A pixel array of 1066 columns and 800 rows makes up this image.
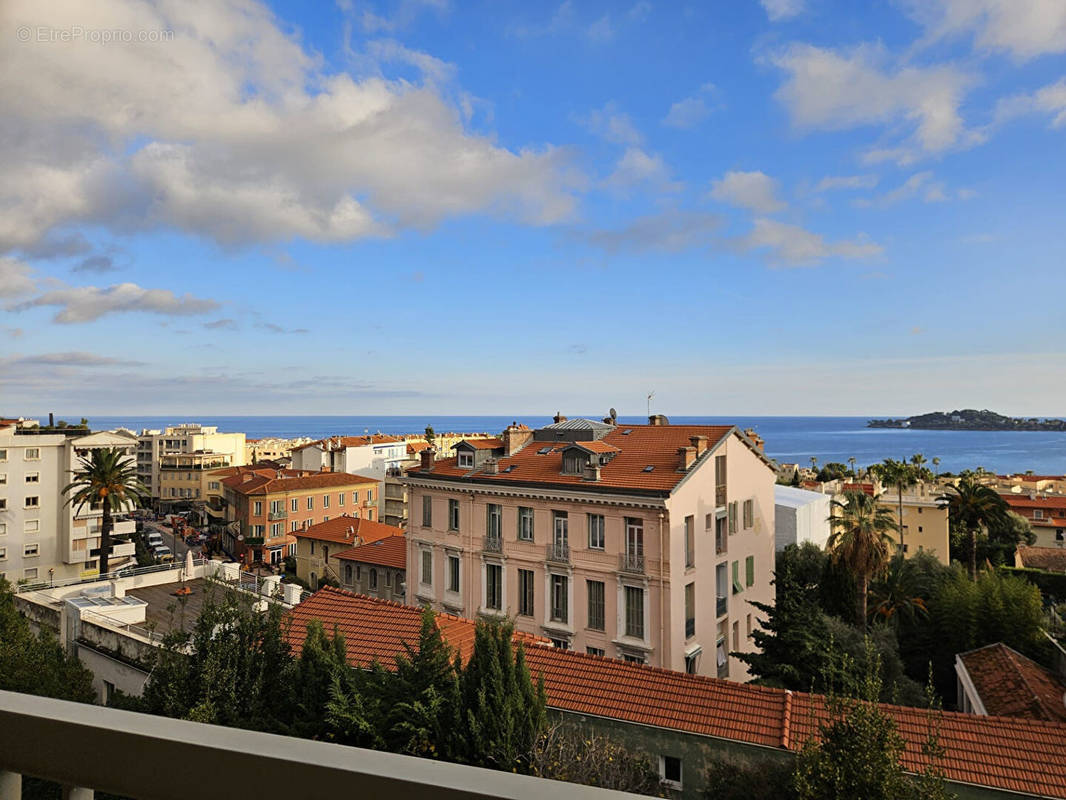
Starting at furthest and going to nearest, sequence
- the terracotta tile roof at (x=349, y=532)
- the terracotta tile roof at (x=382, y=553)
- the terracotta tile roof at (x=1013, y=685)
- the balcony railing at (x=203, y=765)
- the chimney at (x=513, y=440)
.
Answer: the terracotta tile roof at (x=349, y=532) < the terracotta tile roof at (x=382, y=553) < the chimney at (x=513, y=440) < the terracotta tile roof at (x=1013, y=685) < the balcony railing at (x=203, y=765)

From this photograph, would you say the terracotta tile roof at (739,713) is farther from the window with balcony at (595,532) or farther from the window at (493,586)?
the window at (493,586)

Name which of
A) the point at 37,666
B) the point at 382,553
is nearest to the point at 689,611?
the point at 37,666

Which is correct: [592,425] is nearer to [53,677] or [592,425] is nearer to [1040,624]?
[1040,624]

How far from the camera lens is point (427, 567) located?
19.6 meters

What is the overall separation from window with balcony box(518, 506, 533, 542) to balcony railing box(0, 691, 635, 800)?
54.4 ft

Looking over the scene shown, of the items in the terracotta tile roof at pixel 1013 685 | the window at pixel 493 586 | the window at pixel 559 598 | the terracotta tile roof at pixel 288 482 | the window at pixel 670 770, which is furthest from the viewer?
the terracotta tile roof at pixel 288 482

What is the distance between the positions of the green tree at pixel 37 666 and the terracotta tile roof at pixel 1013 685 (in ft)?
48.7

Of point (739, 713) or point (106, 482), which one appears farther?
point (106, 482)

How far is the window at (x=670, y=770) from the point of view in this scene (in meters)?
7.93

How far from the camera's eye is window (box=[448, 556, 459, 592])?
1869 cm

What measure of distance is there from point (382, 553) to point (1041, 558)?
102 ft

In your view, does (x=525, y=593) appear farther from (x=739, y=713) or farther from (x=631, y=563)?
(x=739, y=713)

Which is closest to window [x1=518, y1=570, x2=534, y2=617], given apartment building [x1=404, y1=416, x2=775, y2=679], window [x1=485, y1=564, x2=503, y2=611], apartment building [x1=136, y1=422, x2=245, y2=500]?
apartment building [x1=404, y1=416, x2=775, y2=679]

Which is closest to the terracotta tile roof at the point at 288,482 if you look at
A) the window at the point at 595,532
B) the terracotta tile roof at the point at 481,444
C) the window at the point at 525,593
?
the terracotta tile roof at the point at 481,444
